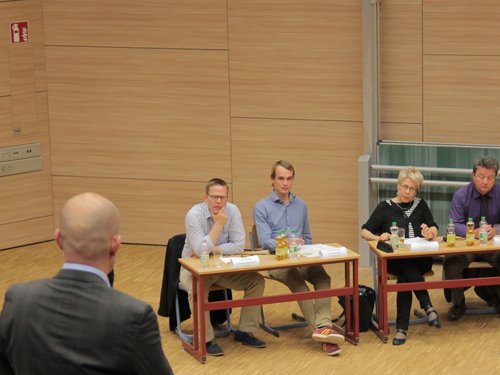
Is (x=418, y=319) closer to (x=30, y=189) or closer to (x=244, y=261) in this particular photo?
(x=244, y=261)

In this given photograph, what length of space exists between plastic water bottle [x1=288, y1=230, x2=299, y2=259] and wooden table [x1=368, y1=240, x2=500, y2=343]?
562 millimetres

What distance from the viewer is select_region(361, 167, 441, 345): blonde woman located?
23.2 feet

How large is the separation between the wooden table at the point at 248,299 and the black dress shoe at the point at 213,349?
8 centimetres

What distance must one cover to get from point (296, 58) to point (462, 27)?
4.90 ft

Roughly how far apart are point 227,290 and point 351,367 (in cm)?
114

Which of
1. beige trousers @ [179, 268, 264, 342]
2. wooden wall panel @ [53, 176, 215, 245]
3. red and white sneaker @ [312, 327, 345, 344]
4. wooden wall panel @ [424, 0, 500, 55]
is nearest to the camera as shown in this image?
red and white sneaker @ [312, 327, 345, 344]

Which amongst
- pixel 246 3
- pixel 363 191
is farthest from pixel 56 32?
pixel 363 191

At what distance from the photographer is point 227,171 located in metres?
9.47

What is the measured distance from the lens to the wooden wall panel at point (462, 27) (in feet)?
27.4

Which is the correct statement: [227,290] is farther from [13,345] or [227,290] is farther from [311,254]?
[13,345]

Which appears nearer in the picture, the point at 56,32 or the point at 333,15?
the point at 333,15

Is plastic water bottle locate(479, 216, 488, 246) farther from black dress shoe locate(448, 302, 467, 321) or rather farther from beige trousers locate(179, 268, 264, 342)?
beige trousers locate(179, 268, 264, 342)

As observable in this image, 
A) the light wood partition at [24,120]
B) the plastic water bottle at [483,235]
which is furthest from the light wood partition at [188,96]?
the plastic water bottle at [483,235]

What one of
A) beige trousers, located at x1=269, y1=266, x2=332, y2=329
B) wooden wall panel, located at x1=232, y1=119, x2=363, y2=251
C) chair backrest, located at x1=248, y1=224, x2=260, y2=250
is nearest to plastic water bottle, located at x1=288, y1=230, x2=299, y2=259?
beige trousers, located at x1=269, y1=266, x2=332, y2=329
